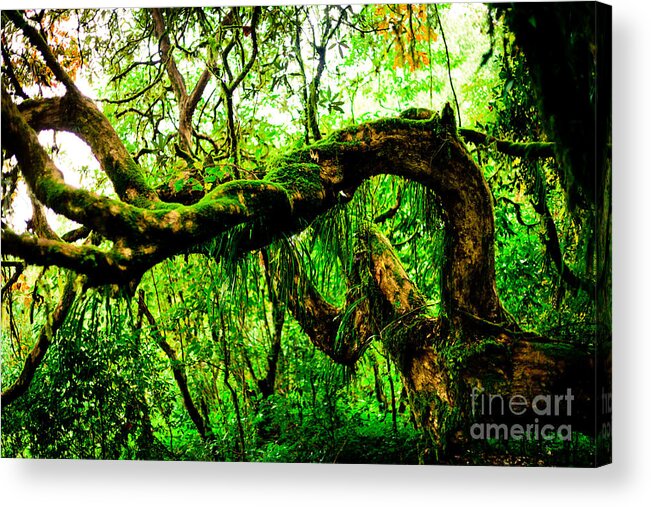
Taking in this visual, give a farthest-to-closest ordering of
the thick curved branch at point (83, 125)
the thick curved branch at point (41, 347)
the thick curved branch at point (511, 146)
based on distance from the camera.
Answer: the thick curved branch at point (41, 347) → the thick curved branch at point (83, 125) → the thick curved branch at point (511, 146)

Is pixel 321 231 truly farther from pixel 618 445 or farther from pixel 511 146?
pixel 618 445

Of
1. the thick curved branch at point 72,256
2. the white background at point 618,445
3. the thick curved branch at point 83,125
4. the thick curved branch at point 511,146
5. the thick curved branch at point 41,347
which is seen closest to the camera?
the thick curved branch at point 72,256

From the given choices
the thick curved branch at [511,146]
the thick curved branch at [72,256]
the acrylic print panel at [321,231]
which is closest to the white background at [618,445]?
the acrylic print panel at [321,231]

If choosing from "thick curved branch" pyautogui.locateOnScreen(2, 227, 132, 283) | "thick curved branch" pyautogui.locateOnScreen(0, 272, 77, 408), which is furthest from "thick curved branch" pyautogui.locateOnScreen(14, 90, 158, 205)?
"thick curved branch" pyautogui.locateOnScreen(2, 227, 132, 283)

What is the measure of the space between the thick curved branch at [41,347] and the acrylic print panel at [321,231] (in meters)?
0.01

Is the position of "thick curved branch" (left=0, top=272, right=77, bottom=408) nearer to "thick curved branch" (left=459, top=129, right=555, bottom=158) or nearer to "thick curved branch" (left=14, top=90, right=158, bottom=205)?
"thick curved branch" (left=14, top=90, right=158, bottom=205)

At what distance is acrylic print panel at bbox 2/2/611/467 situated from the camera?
15.2 ft

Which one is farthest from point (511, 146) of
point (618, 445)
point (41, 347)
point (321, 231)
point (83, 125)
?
point (41, 347)

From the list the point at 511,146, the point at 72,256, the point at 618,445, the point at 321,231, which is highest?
the point at 511,146

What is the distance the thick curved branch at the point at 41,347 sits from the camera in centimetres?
523

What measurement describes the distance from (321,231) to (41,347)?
1652 mm

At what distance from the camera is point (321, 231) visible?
4871 millimetres

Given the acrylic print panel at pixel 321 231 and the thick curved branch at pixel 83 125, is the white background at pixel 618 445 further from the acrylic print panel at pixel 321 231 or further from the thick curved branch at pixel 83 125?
the thick curved branch at pixel 83 125

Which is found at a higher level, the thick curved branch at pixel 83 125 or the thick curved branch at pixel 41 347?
the thick curved branch at pixel 83 125
